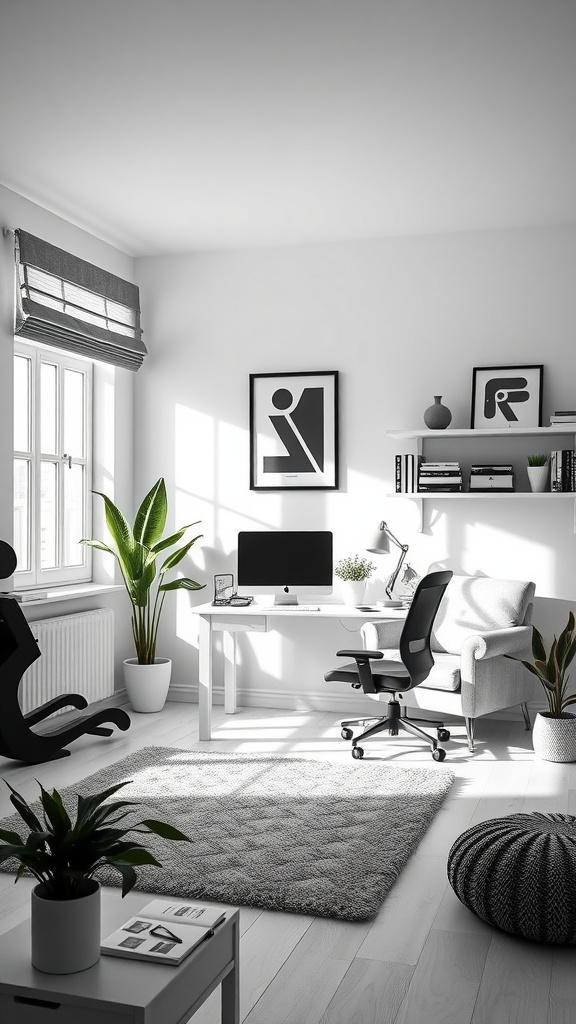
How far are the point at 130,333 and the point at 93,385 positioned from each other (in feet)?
1.35

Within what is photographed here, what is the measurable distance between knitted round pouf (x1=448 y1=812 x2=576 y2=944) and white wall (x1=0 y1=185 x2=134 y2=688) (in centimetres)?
293

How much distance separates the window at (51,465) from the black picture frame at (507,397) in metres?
2.42

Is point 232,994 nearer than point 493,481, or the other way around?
point 232,994

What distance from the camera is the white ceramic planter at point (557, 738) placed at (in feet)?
14.7

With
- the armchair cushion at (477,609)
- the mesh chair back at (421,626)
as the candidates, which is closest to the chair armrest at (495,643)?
the armchair cushion at (477,609)

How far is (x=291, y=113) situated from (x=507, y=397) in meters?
2.22

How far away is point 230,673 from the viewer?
18.6ft

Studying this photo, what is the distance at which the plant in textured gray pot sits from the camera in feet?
14.7

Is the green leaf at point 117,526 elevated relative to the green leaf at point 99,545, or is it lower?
elevated

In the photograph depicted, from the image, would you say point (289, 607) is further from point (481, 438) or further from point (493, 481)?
point (481, 438)

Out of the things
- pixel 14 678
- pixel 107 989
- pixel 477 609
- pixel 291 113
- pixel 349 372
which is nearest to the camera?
pixel 107 989

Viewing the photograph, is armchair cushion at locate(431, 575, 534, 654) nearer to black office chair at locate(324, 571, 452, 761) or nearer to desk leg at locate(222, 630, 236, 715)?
black office chair at locate(324, 571, 452, 761)

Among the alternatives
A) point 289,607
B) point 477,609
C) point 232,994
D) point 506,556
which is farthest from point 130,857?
point 506,556

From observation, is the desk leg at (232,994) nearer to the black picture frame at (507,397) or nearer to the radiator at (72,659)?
the radiator at (72,659)
